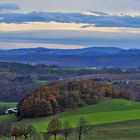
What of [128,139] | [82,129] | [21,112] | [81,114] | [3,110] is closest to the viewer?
[128,139]

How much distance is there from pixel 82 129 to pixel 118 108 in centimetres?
3781

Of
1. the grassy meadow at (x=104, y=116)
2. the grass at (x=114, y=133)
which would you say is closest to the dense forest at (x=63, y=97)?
the grassy meadow at (x=104, y=116)

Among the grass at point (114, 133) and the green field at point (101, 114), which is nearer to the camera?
the grass at point (114, 133)

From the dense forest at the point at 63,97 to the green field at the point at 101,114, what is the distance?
133 inches

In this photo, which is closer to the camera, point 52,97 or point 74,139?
point 74,139

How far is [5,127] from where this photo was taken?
8381 centimetres

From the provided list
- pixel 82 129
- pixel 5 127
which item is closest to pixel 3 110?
pixel 5 127

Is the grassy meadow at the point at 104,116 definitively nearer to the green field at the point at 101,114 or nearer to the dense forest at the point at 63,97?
the green field at the point at 101,114

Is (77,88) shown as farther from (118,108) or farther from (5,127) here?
(5,127)

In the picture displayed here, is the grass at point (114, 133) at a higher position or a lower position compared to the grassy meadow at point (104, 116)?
higher

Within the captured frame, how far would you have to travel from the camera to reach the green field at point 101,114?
96.3 meters

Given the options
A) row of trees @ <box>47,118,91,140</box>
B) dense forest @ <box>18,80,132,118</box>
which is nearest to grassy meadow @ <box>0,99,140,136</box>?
dense forest @ <box>18,80,132,118</box>

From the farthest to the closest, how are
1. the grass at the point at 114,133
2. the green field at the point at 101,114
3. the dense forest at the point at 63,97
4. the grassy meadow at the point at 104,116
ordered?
1. the dense forest at the point at 63,97
2. the green field at the point at 101,114
3. the grassy meadow at the point at 104,116
4. the grass at the point at 114,133

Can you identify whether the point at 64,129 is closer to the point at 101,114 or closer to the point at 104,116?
the point at 104,116
